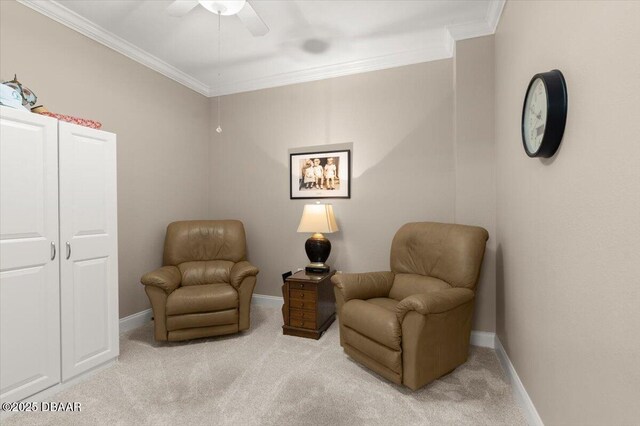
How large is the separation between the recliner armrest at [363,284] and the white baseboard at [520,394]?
1.00 metres

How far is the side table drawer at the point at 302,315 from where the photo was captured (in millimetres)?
2977

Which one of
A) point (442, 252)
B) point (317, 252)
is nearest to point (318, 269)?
point (317, 252)

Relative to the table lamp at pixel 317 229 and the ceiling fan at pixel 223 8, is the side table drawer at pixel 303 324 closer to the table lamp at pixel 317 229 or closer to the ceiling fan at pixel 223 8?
the table lamp at pixel 317 229

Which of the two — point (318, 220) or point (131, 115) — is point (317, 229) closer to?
point (318, 220)

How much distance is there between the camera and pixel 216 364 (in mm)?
2430

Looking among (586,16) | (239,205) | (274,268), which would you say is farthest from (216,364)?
(586,16)

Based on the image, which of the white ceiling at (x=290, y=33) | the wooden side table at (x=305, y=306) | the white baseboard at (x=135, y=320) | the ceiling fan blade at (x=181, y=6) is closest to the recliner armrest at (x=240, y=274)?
the wooden side table at (x=305, y=306)

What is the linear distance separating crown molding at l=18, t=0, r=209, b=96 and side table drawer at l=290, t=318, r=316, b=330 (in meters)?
3.20

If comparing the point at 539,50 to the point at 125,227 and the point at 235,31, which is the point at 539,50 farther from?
the point at 125,227

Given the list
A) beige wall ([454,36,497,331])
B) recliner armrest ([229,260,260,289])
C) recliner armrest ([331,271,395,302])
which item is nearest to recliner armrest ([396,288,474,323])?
recliner armrest ([331,271,395,302])

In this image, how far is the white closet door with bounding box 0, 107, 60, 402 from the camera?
6.00ft

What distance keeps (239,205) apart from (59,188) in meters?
2.16

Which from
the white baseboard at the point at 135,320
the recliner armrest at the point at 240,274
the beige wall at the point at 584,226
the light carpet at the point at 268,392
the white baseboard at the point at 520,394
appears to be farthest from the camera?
the white baseboard at the point at 135,320

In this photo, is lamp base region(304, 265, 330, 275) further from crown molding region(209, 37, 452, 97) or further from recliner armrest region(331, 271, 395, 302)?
crown molding region(209, 37, 452, 97)
